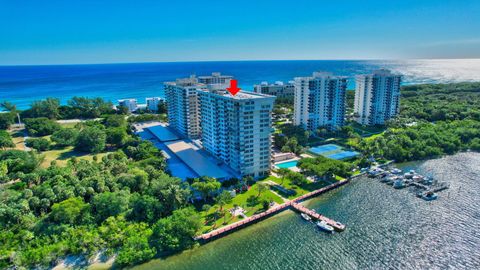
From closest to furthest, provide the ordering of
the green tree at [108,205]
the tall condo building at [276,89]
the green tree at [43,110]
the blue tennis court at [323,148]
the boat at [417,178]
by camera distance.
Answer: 1. the green tree at [108,205]
2. the boat at [417,178]
3. the blue tennis court at [323,148]
4. the green tree at [43,110]
5. the tall condo building at [276,89]


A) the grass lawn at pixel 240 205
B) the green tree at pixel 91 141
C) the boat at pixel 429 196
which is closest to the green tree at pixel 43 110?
the green tree at pixel 91 141

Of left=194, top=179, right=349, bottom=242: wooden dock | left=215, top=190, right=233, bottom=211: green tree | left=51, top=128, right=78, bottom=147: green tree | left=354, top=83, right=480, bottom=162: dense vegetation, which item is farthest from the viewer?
left=51, top=128, right=78, bottom=147: green tree

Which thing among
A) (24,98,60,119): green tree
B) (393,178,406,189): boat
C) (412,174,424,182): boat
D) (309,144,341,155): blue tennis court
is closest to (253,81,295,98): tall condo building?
(309,144,341,155): blue tennis court

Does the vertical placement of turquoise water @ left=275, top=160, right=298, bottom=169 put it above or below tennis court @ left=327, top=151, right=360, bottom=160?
below

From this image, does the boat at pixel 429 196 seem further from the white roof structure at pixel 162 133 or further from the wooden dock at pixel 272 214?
the white roof structure at pixel 162 133

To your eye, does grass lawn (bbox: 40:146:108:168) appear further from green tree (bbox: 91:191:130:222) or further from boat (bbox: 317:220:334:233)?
boat (bbox: 317:220:334:233)

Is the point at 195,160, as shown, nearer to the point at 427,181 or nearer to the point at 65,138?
the point at 65,138

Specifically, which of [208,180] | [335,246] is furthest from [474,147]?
[208,180]

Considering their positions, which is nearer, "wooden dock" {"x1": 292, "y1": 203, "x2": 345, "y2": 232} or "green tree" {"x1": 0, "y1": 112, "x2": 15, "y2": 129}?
"wooden dock" {"x1": 292, "y1": 203, "x2": 345, "y2": 232}
